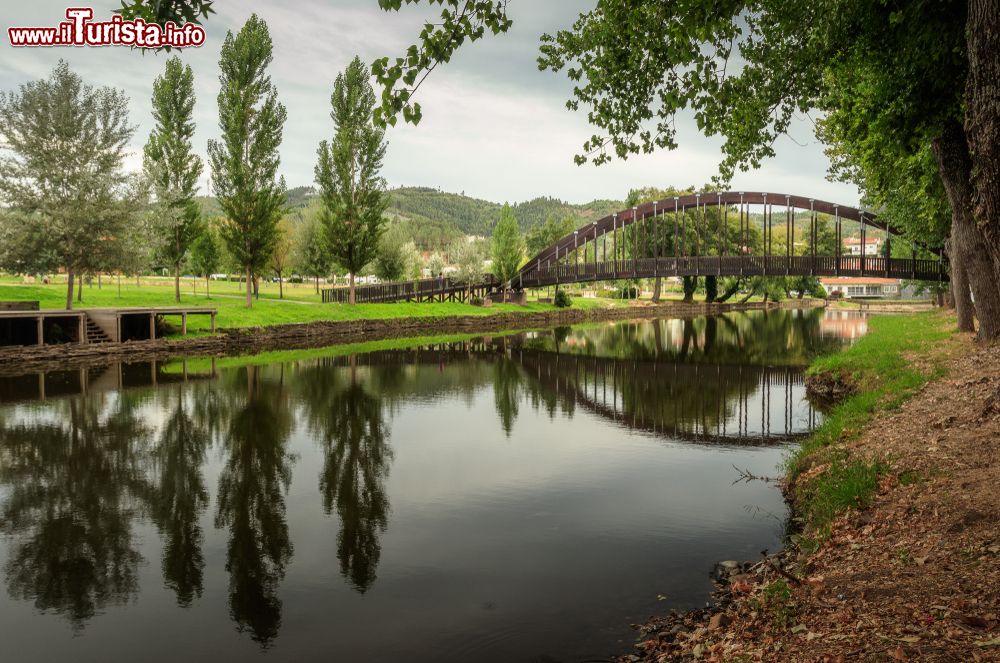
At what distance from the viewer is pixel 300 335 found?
44.2 m

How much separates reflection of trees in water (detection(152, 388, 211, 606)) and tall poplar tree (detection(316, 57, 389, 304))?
35856mm

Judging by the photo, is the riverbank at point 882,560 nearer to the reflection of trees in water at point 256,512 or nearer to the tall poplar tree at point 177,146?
the reflection of trees in water at point 256,512

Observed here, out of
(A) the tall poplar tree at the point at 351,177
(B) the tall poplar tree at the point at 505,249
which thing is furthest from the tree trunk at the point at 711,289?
(A) the tall poplar tree at the point at 351,177

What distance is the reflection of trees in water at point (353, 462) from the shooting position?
392 inches

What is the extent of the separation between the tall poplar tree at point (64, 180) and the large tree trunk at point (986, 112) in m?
36.0

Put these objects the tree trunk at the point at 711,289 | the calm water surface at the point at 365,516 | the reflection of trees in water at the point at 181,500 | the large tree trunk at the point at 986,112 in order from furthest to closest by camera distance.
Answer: the tree trunk at the point at 711,289 < the reflection of trees in water at the point at 181,500 < the calm water surface at the point at 365,516 < the large tree trunk at the point at 986,112

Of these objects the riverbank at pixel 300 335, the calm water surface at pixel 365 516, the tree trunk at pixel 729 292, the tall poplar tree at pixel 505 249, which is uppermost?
the tall poplar tree at pixel 505 249

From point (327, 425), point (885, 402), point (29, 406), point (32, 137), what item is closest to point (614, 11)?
point (885, 402)

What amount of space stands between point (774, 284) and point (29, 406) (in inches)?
3593

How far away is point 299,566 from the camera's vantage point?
30.7ft

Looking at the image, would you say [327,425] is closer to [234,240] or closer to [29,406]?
[29,406]

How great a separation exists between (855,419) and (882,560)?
7892 mm

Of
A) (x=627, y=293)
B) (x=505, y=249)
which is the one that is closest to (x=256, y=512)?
(x=505, y=249)

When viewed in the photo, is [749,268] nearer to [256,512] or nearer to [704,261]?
[704,261]
